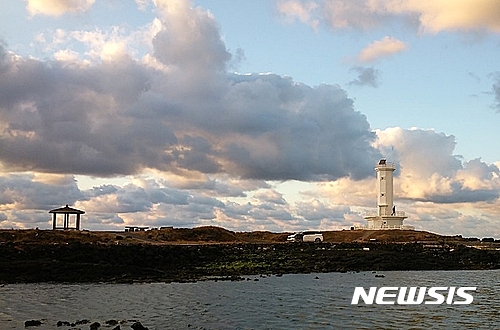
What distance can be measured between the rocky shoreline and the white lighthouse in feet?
99.0

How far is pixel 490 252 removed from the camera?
72.8 meters

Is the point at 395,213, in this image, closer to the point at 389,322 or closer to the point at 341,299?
the point at 341,299

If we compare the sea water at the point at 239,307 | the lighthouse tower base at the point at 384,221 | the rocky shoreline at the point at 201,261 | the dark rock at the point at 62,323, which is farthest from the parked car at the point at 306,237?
the dark rock at the point at 62,323

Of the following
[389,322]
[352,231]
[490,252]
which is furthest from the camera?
[352,231]

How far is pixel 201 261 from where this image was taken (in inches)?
2522

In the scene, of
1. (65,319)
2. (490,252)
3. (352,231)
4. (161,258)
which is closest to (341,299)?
(65,319)

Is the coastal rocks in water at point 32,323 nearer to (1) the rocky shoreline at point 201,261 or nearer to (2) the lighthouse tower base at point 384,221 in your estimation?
(1) the rocky shoreline at point 201,261

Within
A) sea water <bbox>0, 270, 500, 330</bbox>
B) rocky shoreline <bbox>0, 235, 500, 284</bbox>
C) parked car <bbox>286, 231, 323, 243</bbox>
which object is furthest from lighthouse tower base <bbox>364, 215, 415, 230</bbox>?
sea water <bbox>0, 270, 500, 330</bbox>

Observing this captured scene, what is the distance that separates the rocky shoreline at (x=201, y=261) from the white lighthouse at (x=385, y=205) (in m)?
30.2

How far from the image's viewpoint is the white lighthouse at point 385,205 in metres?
108

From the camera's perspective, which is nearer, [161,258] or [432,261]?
[161,258]

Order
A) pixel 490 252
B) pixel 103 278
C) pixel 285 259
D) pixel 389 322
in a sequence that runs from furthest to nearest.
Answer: pixel 490 252 → pixel 285 259 → pixel 103 278 → pixel 389 322

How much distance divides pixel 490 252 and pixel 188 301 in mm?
48803

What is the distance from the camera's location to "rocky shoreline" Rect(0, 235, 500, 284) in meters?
52.1
